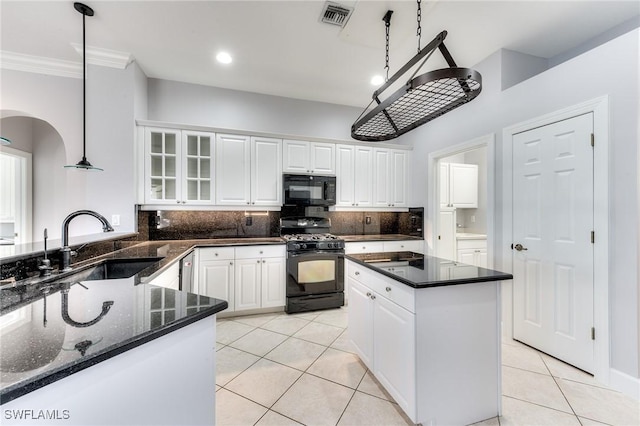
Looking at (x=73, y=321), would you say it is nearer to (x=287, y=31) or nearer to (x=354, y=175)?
(x=287, y=31)

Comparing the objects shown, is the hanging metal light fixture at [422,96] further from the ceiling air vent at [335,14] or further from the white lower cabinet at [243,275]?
the white lower cabinet at [243,275]

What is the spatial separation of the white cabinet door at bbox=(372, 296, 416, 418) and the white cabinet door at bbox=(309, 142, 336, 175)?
2.36 metres

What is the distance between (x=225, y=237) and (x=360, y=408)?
2.75 metres

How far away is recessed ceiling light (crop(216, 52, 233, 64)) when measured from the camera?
2.93 m

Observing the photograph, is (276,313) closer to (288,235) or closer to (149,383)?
(288,235)

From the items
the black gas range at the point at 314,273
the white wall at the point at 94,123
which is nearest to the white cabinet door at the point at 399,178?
the black gas range at the point at 314,273

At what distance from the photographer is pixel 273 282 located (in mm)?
3406

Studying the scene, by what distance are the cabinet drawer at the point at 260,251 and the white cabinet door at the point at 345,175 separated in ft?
3.69

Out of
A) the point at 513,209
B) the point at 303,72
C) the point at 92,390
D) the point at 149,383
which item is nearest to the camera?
the point at 92,390

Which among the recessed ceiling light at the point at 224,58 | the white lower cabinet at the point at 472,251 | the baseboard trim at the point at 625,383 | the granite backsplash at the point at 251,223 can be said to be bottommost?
the baseboard trim at the point at 625,383

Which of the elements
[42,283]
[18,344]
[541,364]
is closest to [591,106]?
[541,364]

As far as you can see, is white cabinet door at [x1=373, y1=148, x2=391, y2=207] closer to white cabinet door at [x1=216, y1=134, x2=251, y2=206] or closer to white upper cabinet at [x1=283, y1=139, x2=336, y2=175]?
white upper cabinet at [x1=283, y1=139, x2=336, y2=175]

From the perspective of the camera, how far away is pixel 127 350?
764 millimetres

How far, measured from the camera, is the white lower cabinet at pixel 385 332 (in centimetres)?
156
